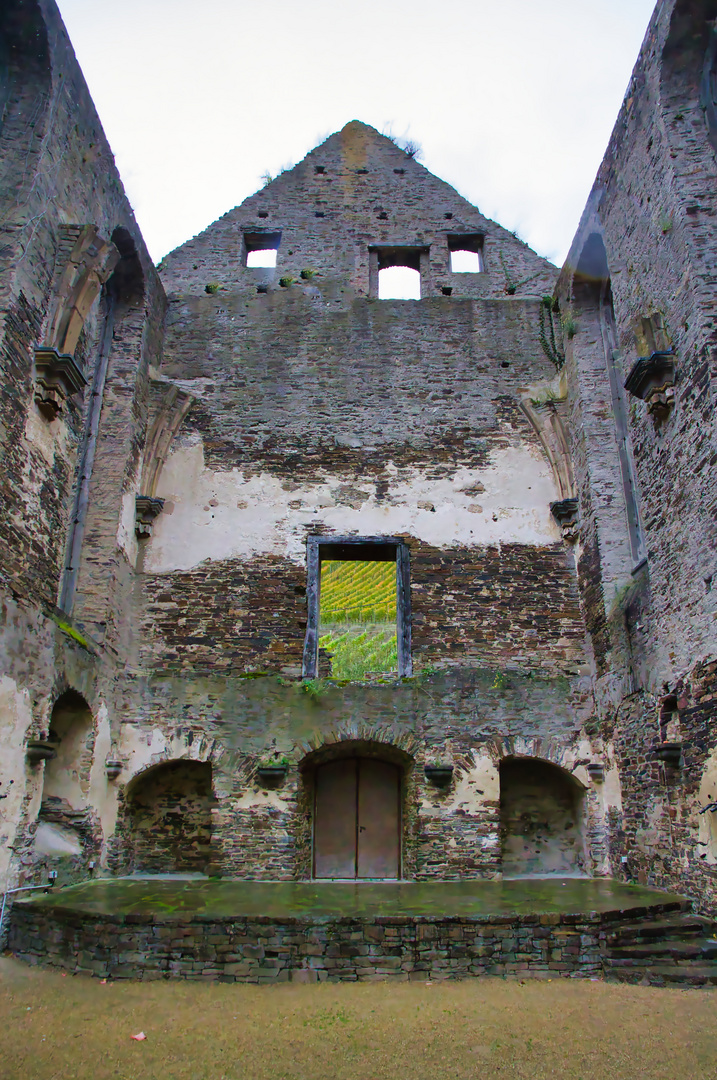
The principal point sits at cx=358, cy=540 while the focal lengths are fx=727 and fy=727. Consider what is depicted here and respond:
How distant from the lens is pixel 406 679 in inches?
360

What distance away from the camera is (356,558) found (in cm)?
1035

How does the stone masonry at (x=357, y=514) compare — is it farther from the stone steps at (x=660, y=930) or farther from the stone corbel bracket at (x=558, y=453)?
the stone steps at (x=660, y=930)

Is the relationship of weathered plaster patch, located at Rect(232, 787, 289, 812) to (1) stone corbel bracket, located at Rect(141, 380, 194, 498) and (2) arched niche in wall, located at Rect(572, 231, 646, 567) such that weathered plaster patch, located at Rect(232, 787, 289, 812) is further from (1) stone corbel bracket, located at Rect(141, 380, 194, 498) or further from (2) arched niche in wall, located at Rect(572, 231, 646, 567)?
(2) arched niche in wall, located at Rect(572, 231, 646, 567)

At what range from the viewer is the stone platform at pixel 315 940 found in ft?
18.5

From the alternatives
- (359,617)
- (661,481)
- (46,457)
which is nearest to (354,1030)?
(661,481)

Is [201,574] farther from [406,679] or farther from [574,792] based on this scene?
[574,792]

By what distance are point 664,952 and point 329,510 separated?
21.2 ft

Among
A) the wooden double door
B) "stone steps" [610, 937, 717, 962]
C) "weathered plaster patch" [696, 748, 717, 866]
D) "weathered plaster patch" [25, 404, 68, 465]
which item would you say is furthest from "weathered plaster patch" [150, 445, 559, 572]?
"stone steps" [610, 937, 717, 962]

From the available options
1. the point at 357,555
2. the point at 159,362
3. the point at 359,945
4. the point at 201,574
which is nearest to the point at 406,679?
the point at 357,555

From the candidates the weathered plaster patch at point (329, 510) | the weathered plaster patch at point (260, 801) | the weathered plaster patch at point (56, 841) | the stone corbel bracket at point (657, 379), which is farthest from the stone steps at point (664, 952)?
the weathered plaster patch at point (56, 841)

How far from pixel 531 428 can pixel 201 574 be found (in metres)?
5.26

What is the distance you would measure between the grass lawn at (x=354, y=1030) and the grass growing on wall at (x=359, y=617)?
822 cm

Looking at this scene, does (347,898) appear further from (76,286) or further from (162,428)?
(76,286)

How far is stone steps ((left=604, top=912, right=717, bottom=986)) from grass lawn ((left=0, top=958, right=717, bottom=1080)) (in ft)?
0.57
